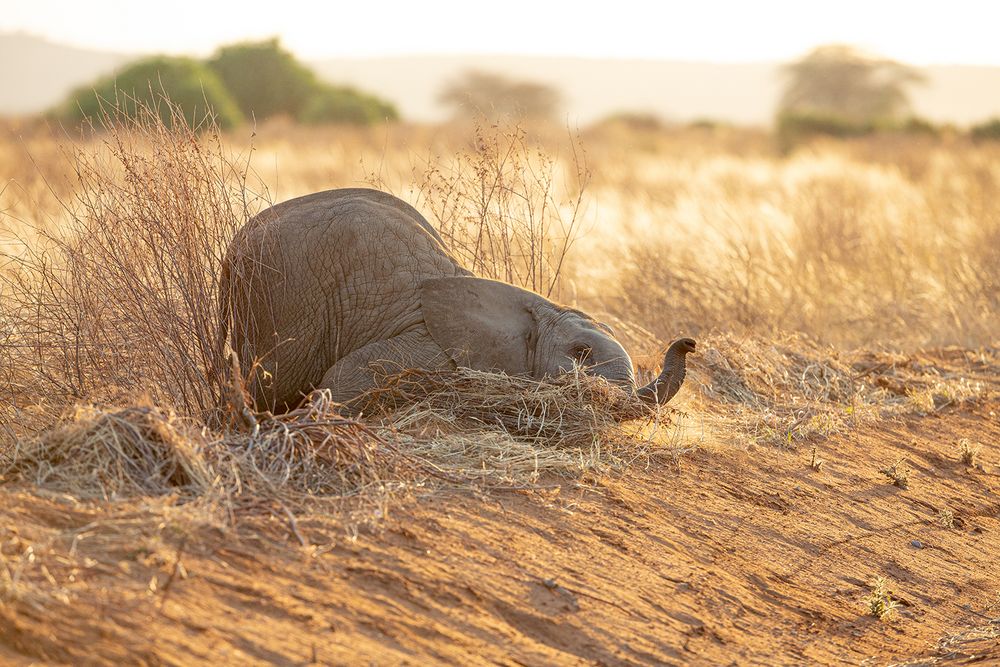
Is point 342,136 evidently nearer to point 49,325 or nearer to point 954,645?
point 49,325

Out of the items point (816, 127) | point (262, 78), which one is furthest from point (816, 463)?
point (262, 78)

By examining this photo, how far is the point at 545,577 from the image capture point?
4398mm

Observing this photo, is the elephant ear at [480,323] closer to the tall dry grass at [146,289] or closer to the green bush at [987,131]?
the tall dry grass at [146,289]

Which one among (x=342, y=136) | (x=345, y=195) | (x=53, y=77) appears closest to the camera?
(x=345, y=195)

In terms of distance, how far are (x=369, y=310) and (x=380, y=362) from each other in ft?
1.52

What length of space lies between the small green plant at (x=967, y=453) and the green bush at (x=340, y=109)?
28525 millimetres

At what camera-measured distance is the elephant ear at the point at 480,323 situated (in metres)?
6.36

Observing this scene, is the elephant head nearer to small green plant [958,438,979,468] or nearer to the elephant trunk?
the elephant trunk

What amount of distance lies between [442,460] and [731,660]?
5.01ft

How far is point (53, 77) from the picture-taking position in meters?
118

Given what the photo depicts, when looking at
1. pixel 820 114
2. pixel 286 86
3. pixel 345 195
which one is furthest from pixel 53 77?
pixel 345 195

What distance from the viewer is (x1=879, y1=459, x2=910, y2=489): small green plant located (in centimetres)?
645

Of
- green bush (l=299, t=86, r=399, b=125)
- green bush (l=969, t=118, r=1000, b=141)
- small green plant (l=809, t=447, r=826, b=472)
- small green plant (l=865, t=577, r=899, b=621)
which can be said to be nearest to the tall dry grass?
small green plant (l=865, t=577, r=899, b=621)

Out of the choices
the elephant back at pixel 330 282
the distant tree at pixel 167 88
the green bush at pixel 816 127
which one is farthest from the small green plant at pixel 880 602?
the green bush at pixel 816 127
